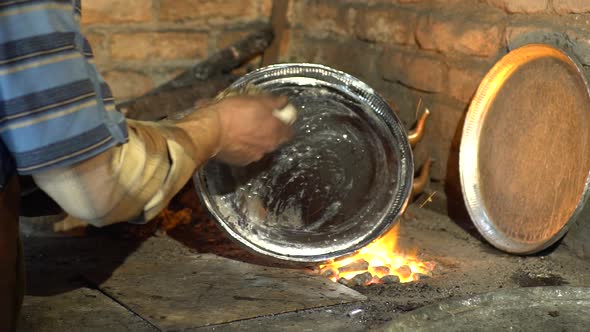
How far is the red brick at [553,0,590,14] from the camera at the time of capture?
272cm

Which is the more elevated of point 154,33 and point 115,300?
point 154,33

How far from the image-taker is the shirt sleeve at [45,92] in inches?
59.2

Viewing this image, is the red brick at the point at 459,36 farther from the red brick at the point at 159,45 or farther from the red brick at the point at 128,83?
the red brick at the point at 128,83

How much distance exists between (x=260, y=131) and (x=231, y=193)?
2.40 feet

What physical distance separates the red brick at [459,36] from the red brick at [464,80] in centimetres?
6

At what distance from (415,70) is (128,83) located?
1.40 m

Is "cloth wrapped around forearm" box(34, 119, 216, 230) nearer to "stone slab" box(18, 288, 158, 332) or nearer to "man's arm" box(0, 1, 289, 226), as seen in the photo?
"man's arm" box(0, 1, 289, 226)

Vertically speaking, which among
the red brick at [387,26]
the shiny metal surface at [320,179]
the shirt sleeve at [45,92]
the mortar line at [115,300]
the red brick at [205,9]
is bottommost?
the mortar line at [115,300]

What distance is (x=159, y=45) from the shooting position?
162 inches

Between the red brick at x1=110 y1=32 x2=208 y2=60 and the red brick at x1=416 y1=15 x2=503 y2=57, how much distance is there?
121 cm

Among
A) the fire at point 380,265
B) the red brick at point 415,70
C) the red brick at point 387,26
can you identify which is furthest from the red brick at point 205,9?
the fire at point 380,265

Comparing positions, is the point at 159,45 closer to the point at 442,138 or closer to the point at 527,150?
the point at 442,138

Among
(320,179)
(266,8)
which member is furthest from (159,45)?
(320,179)

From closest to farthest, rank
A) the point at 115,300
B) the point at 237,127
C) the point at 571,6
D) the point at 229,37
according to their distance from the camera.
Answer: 1. the point at 237,127
2. the point at 115,300
3. the point at 571,6
4. the point at 229,37
